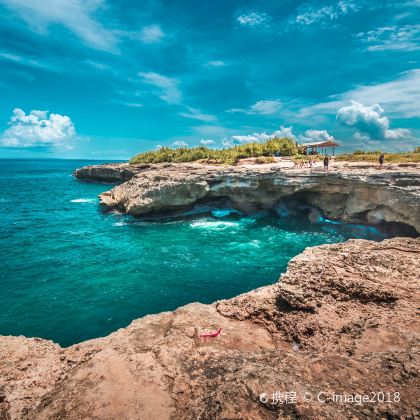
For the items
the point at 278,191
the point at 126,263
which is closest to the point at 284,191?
the point at 278,191

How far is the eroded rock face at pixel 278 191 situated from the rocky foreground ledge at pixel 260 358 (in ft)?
60.5

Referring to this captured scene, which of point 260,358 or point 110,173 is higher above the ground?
point 110,173

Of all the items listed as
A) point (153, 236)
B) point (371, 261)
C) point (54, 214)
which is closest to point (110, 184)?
point (54, 214)

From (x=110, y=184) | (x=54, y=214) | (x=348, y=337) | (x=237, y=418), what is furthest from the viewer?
(x=110, y=184)

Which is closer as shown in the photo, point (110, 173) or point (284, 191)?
point (284, 191)

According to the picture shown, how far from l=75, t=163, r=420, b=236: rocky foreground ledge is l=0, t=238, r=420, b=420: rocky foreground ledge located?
1853 centimetres

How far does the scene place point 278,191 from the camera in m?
36.2

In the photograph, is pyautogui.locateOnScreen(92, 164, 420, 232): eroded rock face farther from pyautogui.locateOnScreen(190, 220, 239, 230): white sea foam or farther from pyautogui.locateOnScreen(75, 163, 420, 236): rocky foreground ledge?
pyautogui.locateOnScreen(190, 220, 239, 230): white sea foam

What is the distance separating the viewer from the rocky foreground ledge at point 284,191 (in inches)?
1061

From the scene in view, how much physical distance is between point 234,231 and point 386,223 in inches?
599

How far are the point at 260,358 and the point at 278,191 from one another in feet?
102

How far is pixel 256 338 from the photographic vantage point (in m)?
8.59

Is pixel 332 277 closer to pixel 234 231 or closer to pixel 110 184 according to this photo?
pixel 234 231

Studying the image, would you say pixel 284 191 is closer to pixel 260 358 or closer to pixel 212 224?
pixel 212 224
